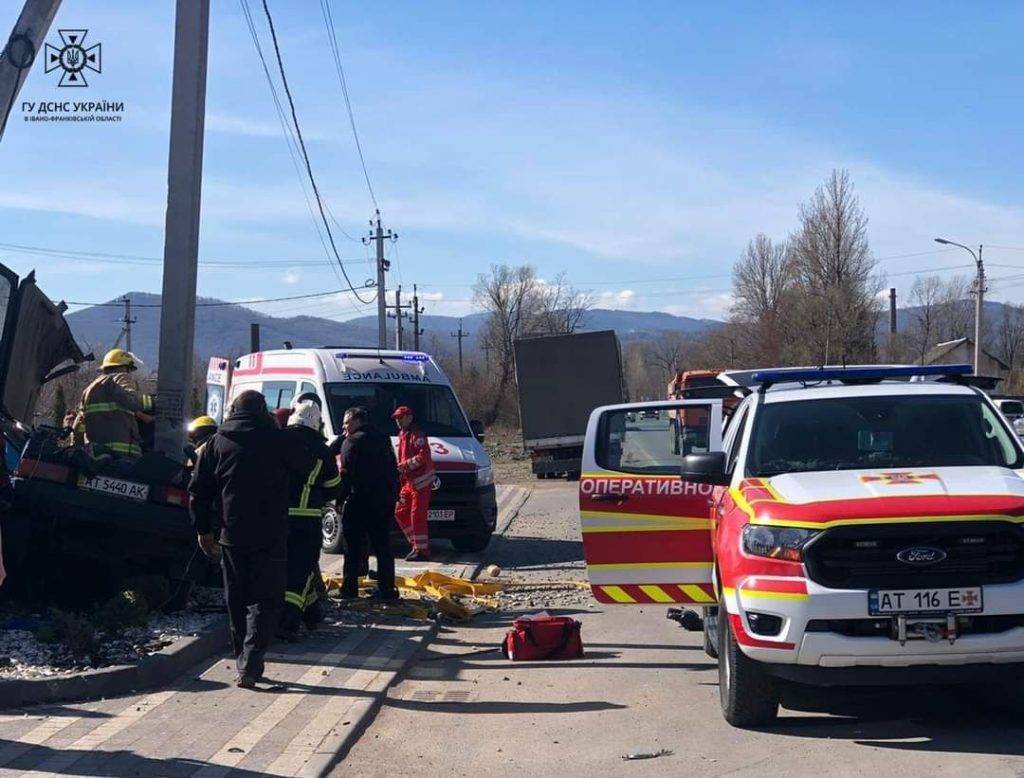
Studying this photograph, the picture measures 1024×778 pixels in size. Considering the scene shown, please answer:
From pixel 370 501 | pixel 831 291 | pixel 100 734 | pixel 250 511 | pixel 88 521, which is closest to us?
pixel 100 734

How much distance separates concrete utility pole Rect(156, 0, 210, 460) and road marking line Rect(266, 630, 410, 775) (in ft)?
11.1

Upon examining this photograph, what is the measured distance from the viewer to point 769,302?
8344 cm

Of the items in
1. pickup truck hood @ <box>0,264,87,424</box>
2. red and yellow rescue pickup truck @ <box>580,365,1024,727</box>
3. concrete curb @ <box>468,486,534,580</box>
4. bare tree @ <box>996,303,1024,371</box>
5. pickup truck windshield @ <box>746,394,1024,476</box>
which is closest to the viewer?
red and yellow rescue pickup truck @ <box>580,365,1024,727</box>

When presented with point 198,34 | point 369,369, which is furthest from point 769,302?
point 198,34

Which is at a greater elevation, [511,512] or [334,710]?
[334,710]

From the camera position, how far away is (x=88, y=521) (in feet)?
30.4

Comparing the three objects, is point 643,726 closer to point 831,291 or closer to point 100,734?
point 100,734

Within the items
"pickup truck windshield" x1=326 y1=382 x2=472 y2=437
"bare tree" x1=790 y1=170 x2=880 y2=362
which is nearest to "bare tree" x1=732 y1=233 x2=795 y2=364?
"bare tree" x1=790 y1=170 x2=880 y2=362

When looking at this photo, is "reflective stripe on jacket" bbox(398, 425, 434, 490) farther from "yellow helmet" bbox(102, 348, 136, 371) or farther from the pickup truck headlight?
the pickup truck headlight

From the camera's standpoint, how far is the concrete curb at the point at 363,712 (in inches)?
251

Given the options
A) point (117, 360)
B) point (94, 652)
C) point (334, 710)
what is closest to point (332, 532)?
point (117, 360)

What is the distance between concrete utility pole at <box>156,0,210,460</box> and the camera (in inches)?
457

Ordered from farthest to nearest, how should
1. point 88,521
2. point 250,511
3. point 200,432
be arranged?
point 200,432
point 88,521
point 250,511

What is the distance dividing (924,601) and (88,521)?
5972 mm
